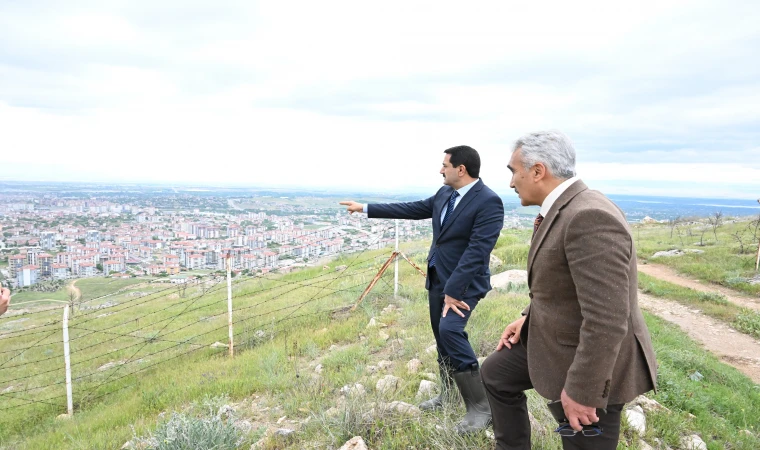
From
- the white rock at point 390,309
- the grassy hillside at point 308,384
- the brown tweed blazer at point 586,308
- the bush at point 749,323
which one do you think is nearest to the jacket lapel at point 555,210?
the brown tweed blazer at point 586,308

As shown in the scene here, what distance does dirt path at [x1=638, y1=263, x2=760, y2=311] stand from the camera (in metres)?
9.05

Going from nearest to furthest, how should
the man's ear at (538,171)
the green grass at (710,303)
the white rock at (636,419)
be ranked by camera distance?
the man's ear at (538,171), the white rock at (636,419), the green grass at (710,303)

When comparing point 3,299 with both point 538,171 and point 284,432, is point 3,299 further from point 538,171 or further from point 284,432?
point 538,171

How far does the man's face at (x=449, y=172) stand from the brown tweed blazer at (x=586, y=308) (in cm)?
162

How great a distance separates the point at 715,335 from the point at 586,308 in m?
7.63

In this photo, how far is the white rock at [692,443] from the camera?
3.40 m

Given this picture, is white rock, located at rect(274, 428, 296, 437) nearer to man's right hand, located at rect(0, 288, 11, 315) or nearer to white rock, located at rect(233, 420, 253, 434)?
white rock, located at rect(233, 420, 253, 434)

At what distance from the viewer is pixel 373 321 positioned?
7.00 metres

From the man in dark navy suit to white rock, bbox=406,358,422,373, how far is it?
0.85 meters

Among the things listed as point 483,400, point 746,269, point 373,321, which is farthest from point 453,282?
point 746,269

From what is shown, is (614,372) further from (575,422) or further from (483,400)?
(483,400)

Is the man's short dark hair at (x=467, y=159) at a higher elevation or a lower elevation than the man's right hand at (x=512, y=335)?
higher

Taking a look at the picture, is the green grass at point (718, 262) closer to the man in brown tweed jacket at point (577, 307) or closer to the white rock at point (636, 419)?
the white rock at point (636, 419)

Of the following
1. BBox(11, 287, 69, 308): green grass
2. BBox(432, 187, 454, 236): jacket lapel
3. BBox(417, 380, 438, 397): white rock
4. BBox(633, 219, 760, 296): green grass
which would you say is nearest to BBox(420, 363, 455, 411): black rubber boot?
BBox(417, 380, 438, 397): white rock
